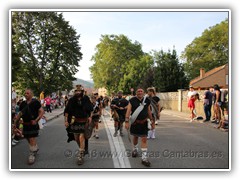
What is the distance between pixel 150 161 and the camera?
8070mm

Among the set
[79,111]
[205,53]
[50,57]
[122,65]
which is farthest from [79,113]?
[205,53]

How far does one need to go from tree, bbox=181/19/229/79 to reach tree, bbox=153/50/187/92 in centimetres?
1646

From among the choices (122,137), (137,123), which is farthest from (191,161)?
(122,137)

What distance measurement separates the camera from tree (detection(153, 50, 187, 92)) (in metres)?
43.3

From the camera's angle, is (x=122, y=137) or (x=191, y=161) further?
Result: (x=122, y=137)

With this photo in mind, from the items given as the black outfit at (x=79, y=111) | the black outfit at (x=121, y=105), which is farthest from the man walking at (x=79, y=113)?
the black outfit at (x=121, y=105)

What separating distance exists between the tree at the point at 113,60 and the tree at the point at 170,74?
42.7 ft

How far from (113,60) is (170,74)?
61.4ft

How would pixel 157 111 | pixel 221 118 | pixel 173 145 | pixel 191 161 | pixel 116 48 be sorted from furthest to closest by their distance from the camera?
pixel 116 48 → pixel 221 118 → pixel 157 111 → pixel 173 145 → pixel 191 161

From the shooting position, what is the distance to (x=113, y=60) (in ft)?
198

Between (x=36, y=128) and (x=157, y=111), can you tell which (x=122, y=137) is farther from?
(x=36, y=128)

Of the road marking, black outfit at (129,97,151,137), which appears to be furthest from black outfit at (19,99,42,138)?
black outfit at (129,97,151,137)

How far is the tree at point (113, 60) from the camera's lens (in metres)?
57.5
